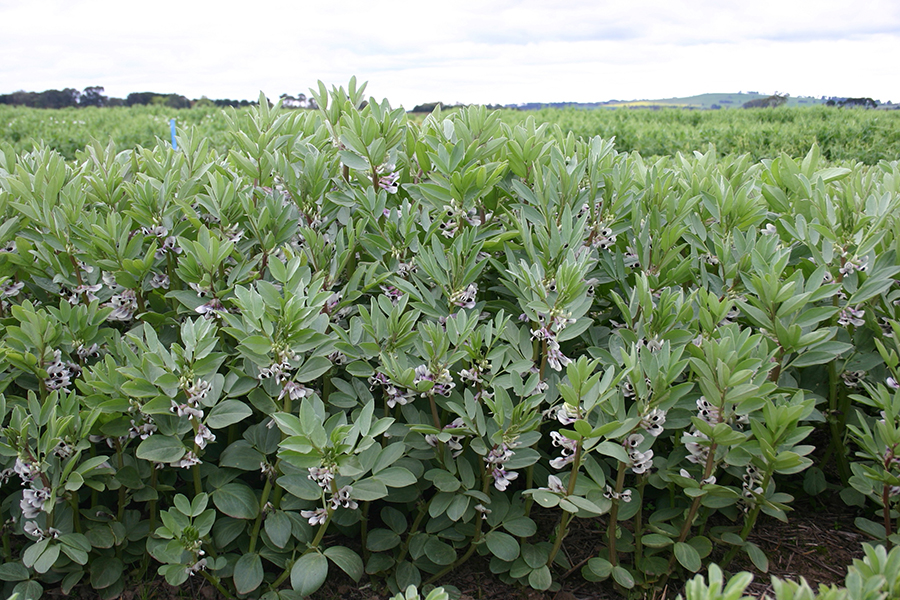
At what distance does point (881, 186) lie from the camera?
99.7 inches

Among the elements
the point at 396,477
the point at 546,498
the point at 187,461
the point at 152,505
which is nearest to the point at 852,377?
the point at 546,498

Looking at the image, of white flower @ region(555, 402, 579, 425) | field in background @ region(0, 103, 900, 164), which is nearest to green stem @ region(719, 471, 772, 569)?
white flower @ region(555, 402, 579, 425)

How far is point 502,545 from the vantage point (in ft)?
6.29

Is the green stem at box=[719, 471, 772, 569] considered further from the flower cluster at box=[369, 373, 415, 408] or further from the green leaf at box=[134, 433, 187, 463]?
the green leaf at box=[134, 433, 187, 463]

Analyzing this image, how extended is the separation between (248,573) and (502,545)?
30.4 inches

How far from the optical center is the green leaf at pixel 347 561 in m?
1.83

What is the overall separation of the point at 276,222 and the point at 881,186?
2395 millimetres

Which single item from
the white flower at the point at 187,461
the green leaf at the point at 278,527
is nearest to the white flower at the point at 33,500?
the white flower at the point at 187,461

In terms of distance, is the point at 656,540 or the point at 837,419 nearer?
the point at 656,540

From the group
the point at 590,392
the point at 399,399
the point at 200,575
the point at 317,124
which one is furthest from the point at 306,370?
the point at 317,124

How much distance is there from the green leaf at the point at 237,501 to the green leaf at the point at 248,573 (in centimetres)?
13

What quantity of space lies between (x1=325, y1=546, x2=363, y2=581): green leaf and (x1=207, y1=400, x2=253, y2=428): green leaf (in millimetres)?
489

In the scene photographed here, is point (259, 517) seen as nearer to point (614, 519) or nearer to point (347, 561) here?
point (347, 561)

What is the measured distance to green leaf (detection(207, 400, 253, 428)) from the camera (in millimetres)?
1753
